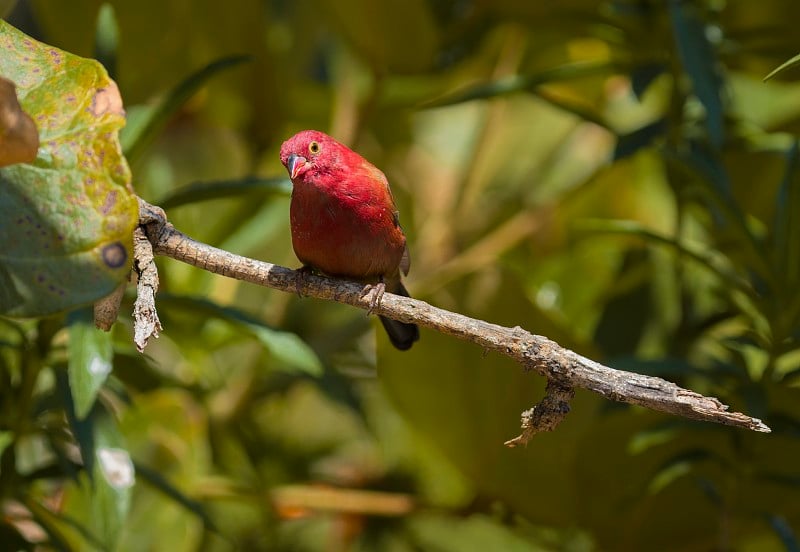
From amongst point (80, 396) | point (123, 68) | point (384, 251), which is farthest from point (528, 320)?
point (123, 68)

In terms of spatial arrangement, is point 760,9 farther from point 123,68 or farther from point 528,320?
point 123,68

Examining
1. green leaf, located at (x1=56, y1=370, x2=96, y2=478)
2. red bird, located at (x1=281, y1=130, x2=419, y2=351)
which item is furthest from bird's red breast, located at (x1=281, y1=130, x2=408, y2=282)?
green leaf, located at (x1=56, y1=370, x2=96, y2=478)

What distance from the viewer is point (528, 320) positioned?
230cm

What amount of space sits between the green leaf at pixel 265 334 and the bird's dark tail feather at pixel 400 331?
0.84 feet

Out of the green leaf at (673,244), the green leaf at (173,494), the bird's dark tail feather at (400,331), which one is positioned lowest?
the green leaf at (173,494)

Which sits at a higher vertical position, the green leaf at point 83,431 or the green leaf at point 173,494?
the green leaf at point 83,431

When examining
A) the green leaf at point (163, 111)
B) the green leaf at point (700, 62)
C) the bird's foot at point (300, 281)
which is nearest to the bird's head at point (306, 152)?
the bird's foot at point (300, 281)

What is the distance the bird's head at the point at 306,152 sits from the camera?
5.71 feet

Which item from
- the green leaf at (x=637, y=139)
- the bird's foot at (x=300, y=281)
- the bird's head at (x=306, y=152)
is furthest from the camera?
the green leaf at (x=637, y=139)

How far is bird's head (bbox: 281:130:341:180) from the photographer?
5.71 ft

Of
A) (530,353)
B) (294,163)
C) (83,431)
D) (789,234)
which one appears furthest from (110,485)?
(789,234)

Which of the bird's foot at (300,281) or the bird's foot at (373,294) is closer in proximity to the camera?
the bird's foot at (373,294)

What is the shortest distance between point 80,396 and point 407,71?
1.43 metres

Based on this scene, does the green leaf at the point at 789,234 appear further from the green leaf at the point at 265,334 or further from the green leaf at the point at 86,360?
the green leaf at the point at 86,360
